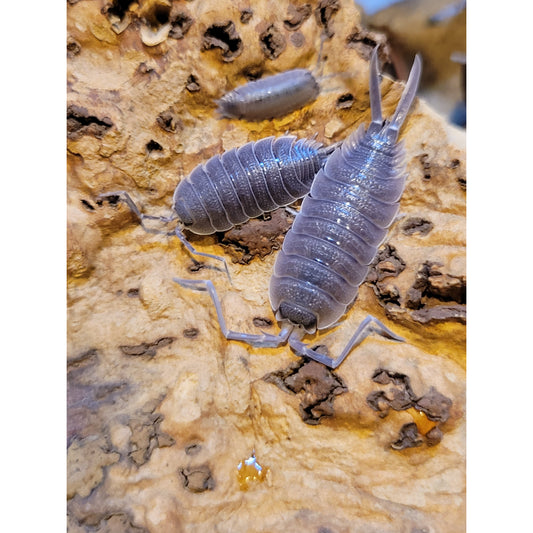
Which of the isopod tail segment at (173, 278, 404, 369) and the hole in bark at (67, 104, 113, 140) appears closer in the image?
the isopod tail segment at (173, 278, 404, 369)

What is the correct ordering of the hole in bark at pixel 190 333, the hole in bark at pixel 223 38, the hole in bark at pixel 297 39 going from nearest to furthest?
the hole in bark at pixel 190 333, the hole in bark at pixel 223 38, the hole in bark at pixel 297 39

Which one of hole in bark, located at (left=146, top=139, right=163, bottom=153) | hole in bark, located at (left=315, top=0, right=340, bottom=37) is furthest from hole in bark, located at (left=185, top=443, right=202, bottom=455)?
hole in bark, located at (left=315, top=0, right=340, bottom=37)

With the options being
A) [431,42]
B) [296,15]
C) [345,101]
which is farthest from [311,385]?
[296,15]

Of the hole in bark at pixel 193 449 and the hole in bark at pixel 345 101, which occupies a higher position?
the hole in bark at pixel 345 101

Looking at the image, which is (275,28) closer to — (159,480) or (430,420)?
(430,420)

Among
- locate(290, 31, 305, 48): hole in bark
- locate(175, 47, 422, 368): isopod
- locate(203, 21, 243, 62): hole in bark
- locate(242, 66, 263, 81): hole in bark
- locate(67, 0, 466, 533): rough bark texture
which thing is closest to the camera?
locate(67, 0, 466, 533): rough bark texture

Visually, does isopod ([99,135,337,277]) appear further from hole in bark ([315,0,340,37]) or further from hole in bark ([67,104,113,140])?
hole in bark ([315,0,340,37])

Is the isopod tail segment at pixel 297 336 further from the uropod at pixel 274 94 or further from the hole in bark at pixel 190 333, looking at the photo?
the uropod at pixel 274 94

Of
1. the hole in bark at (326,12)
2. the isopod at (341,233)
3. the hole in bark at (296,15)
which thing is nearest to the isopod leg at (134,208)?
the isopod at (341,233)
